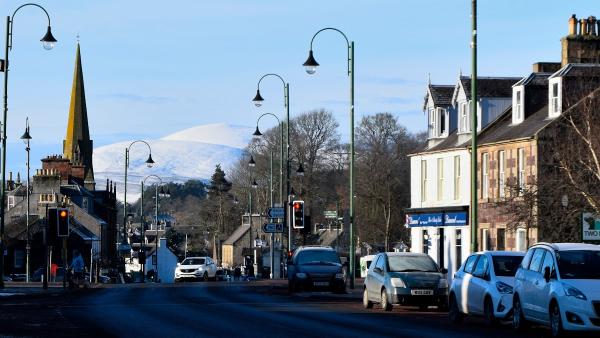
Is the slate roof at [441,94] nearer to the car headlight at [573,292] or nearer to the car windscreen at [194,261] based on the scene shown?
the car windscreen at [194,261]

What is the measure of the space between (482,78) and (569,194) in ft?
73.5

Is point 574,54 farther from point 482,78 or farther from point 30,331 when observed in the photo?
point 30,331

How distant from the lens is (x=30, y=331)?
24.4 metres

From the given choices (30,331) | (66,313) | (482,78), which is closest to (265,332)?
(30,331)

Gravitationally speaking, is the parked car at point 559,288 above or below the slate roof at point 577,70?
below

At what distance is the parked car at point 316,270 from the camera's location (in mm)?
44094

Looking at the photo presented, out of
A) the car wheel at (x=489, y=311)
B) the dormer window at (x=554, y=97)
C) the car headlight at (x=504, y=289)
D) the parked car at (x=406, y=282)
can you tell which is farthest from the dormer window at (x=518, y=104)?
the car headlight at (x=504, y=289)

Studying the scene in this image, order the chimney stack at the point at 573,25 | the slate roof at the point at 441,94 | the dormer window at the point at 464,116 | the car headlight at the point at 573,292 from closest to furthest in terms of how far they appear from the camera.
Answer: the car headlight at the point at 573,292
the chimney stack at the point at 573,25
the dormer window at the point at 464,116
the slate roof at the point at 441,94

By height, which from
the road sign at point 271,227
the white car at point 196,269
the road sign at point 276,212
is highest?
the road sign at point 276,212

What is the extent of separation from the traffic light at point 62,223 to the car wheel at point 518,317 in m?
27.1

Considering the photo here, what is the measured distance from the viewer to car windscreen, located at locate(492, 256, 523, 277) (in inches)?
1080

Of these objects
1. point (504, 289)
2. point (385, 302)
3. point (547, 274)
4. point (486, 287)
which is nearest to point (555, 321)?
point (547, 274)

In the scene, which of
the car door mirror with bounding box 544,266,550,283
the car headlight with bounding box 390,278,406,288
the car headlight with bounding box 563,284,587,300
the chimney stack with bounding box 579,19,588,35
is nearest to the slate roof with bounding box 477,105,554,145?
the chimney stack with bounding box 579,19,588,35

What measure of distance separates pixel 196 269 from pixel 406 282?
42.7 meters
